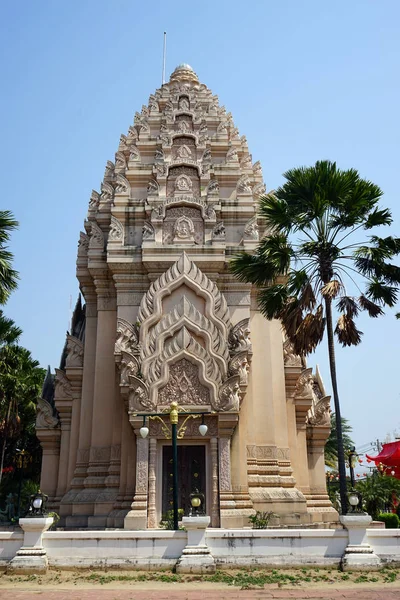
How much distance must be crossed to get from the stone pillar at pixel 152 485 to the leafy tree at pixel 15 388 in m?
10.2

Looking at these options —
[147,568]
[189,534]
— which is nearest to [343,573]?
[189,534]

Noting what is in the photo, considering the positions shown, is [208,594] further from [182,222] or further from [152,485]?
[182,222]

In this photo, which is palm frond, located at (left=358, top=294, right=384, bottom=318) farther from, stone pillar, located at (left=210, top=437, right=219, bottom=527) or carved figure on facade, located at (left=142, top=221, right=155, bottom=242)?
carved figure on facade, located at (left=142, top=221, right=155, bottom=242)

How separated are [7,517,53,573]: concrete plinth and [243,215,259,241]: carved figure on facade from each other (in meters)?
12.7

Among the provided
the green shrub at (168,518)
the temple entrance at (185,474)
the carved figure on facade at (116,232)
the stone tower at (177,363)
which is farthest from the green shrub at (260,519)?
the carved figure on facade at (116,232)

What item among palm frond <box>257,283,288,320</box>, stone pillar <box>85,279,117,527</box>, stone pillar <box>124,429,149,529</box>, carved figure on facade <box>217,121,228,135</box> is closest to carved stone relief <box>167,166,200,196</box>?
carved figure on facade <box>217,121,228,135</box>

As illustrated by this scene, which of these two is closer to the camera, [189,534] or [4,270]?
[189,534]

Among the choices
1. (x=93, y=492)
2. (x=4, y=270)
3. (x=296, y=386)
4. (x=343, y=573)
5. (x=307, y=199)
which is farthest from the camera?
(x=296, y=386)

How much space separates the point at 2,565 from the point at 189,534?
13.3 feet

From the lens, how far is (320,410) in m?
22.9

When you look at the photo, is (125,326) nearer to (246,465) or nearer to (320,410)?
(246,465)

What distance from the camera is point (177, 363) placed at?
18.5 m

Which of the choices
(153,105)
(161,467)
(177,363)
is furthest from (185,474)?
(153,105)

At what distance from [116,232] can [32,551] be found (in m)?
12.1
